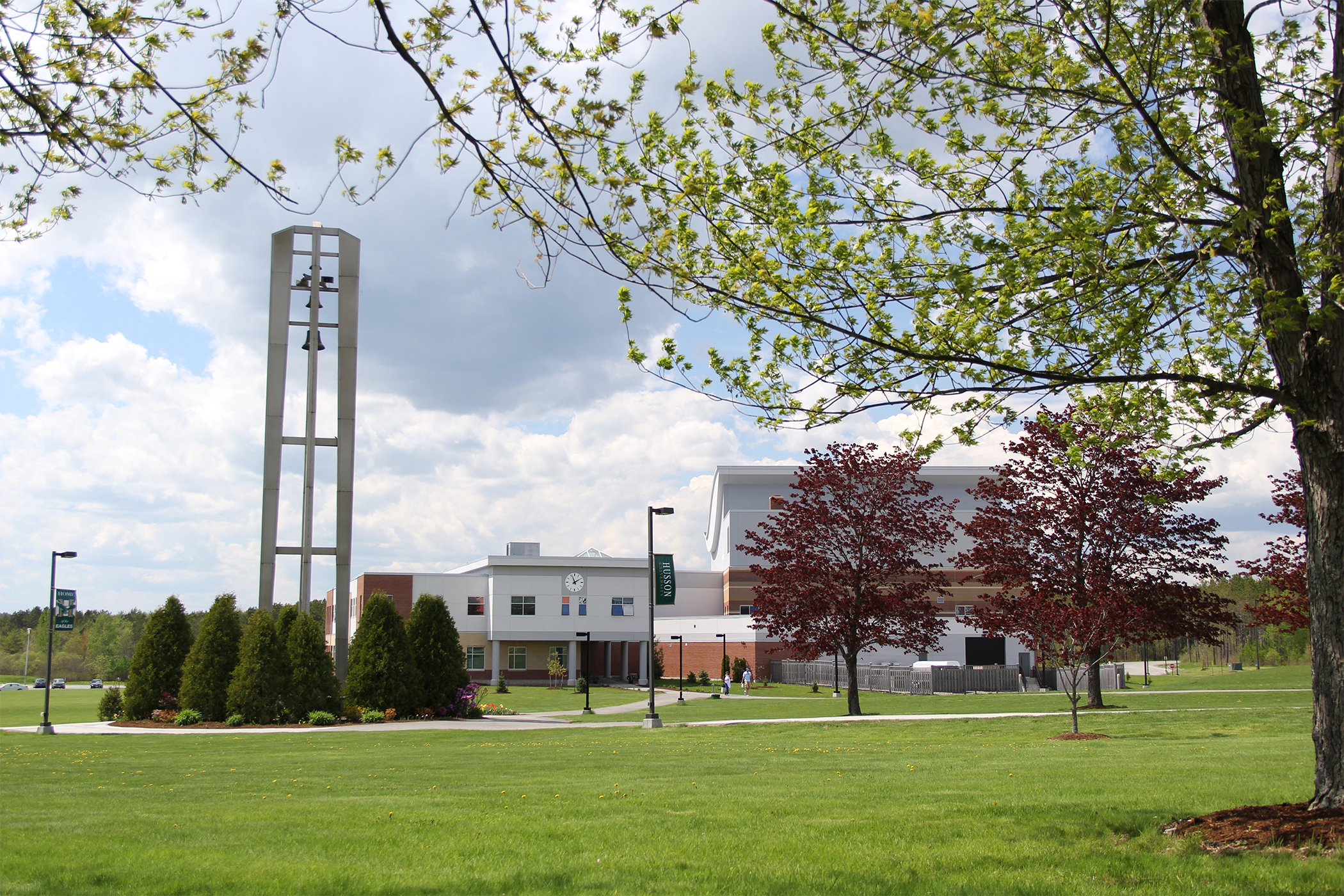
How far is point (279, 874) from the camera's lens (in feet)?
22.1

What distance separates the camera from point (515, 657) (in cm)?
6375

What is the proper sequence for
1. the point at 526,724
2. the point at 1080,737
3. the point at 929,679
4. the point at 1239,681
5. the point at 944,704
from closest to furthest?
the point at 1080,737, the point at 526,724, the point at 944,704, the point at 929,679, the point at 1239,681

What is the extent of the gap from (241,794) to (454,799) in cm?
286

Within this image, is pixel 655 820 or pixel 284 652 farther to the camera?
pixel 284 652

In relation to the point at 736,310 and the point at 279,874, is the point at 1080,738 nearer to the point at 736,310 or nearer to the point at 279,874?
the point at 736,310

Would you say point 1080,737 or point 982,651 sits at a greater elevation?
point 1080,737

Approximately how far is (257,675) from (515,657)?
122 feet

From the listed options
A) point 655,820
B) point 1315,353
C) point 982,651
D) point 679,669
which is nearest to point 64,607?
point 655,820

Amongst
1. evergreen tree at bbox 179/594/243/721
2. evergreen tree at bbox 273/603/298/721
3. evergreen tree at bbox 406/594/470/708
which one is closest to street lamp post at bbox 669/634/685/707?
evergreen tree at bbox 406/594/470/708

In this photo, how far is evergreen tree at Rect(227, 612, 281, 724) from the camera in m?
27.1

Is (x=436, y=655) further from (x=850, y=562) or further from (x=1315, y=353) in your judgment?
(x=1315, y=353)

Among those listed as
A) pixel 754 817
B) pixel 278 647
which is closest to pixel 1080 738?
pixel 754 817

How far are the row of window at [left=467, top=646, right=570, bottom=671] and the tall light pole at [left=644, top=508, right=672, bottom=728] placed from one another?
3569 centimetres

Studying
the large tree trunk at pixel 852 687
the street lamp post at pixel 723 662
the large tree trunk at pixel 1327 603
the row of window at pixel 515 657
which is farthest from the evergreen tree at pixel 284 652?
the row of window at pixel 515 657
